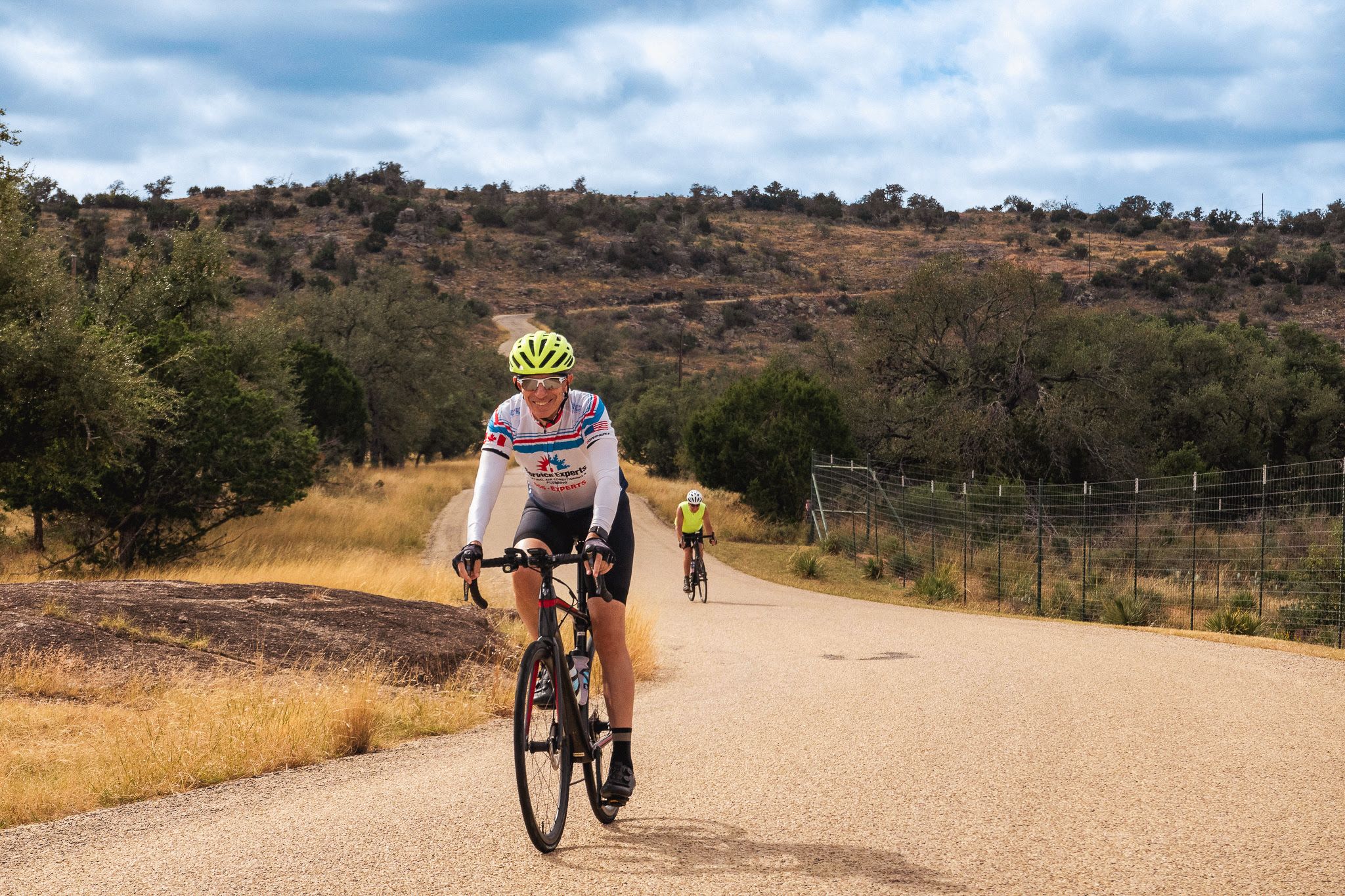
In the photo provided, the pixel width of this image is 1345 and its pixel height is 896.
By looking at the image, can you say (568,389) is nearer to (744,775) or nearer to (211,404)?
(744,775)

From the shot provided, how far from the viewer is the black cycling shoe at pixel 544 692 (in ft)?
15.2

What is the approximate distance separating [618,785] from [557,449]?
1.49 m

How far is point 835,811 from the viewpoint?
5.36 meters

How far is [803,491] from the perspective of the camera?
3544 centimetres

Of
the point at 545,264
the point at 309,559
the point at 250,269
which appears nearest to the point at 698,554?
the point at 309,559

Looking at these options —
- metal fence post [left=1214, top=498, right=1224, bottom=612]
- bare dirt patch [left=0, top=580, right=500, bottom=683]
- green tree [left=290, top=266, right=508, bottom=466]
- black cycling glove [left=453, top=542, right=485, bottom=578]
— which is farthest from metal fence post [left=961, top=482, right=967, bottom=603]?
green tree [left=290, top=266, right=508, bottom=466]

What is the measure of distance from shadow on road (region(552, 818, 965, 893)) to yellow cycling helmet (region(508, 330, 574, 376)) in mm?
1992

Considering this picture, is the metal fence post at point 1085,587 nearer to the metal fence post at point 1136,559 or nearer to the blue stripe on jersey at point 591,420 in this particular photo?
the metal fence post at point 1136,559

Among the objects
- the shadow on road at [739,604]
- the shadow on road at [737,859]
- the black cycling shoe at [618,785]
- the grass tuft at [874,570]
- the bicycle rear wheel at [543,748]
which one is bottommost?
the grass tuft at [874,570]

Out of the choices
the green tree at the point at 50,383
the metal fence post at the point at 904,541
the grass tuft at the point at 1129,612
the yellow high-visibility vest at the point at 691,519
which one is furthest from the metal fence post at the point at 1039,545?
the green tree at the point at 50,383

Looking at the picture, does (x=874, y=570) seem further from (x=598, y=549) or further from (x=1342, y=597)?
(x=598, y=549)

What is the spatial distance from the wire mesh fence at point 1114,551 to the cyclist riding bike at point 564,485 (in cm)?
1288

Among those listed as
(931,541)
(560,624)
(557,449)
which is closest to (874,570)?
(931,541)

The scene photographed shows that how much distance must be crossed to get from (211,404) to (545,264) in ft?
261
